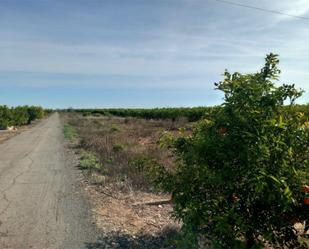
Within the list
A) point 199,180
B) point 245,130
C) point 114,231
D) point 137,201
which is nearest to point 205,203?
point 199,180

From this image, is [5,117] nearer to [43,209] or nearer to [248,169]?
[43,209]

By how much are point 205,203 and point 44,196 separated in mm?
5497

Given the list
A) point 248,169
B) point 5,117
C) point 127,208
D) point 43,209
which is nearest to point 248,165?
point 248,169

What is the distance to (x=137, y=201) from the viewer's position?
343 inches

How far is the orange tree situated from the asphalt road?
7.27ft

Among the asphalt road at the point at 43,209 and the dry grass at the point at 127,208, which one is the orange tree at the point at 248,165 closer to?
the dry grass at the point at 127,208

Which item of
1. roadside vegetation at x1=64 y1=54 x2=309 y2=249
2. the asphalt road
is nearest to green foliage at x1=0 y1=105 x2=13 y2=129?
the asphalt road

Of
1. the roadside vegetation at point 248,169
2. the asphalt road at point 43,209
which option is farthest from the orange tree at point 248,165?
the asphalt road at point 43,209

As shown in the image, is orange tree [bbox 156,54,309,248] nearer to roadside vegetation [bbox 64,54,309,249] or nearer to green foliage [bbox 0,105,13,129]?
roadside vegetation [bbox 64,54,309,249]

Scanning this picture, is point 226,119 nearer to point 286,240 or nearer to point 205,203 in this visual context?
point 205,203

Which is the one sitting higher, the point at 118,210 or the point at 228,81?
the point at 228,81

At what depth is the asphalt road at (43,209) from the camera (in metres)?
6.13

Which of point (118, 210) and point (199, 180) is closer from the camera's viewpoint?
point (199, 180)

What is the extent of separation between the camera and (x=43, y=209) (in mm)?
7957
